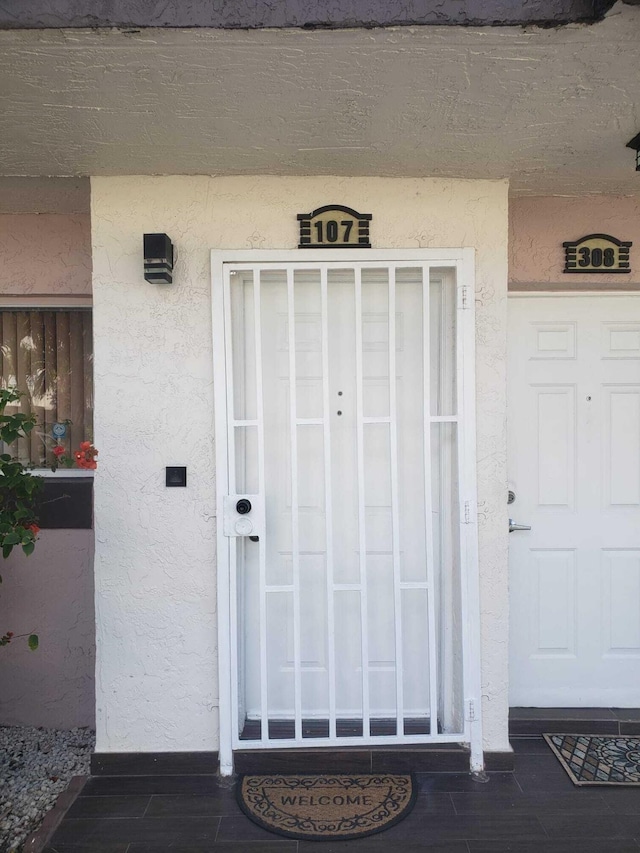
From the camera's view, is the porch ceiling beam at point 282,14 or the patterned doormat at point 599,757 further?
the patterned doormat at point 599,757

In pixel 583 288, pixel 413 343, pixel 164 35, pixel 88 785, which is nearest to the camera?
pixel 164 35

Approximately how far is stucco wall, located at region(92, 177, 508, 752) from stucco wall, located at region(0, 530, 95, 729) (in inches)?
22.4

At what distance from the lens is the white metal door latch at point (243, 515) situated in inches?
114

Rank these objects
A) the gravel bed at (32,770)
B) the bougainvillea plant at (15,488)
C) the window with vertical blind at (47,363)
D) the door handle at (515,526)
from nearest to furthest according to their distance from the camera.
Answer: the bougainvillea plant at (15,488) → the gravel bed at (32,770) → the door handle at (515,526) → the window with vertical blind at (47,363)

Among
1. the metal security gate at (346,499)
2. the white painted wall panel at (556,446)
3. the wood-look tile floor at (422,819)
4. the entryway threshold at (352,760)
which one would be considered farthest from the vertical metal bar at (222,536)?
the white painted wall panel at (556,446)

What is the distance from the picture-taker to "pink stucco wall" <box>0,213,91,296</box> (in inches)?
133

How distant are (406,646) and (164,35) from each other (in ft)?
8.88

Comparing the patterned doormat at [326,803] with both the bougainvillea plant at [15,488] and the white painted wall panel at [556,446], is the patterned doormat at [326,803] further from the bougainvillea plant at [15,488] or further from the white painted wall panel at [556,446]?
the white painted wall panel at [556,446]

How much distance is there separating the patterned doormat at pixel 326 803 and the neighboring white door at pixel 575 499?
3.20 ft

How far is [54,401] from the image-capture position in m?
3.50

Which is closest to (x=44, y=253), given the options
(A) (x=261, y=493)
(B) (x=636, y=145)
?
(A) (x=261, y=493)

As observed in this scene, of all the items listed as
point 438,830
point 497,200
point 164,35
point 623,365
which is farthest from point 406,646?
point 164,35

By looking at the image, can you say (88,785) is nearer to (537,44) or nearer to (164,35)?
(164,35)

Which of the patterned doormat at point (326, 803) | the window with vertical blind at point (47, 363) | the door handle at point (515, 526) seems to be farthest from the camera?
the window with vertical blind at point (47, 363)
